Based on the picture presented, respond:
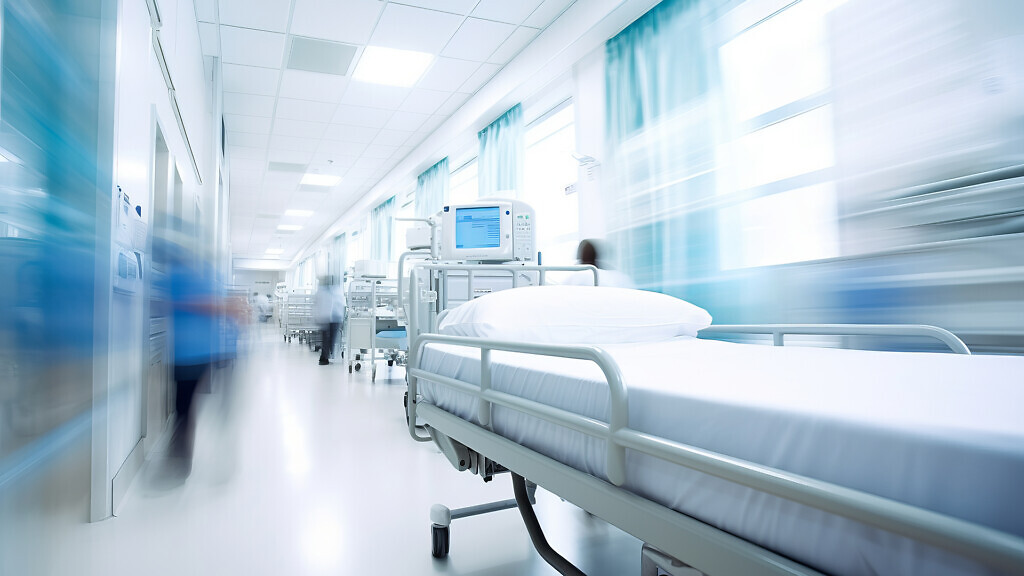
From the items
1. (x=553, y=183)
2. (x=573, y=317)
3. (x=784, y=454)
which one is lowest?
(x=784, y=454)

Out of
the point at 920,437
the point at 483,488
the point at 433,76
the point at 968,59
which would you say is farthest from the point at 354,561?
the point at 433,76

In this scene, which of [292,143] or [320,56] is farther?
[292,143]

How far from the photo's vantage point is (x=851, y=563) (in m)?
Answer: 0.61

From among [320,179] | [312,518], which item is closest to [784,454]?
[312,518]

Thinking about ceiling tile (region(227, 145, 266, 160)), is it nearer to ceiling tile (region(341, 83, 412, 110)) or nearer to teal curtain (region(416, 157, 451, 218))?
teal curtain (region(416, 157, 451, 218))

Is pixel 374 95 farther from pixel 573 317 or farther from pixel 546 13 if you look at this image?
pixel 573 317

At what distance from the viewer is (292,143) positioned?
6.91m

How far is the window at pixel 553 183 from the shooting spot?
15.6ft

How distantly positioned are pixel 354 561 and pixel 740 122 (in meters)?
2.71

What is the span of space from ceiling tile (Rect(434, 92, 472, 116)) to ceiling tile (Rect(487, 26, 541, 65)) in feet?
2.71

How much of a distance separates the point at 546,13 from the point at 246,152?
16.8 ft

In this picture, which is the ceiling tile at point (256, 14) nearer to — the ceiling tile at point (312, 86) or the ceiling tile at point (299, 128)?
the ceiling tile at point (312, 86)

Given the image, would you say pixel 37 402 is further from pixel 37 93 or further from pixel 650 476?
pixel 650 476

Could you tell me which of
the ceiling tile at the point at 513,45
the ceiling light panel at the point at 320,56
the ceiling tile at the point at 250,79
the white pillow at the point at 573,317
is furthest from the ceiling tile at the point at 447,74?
the white pillow at the point at 573,317
